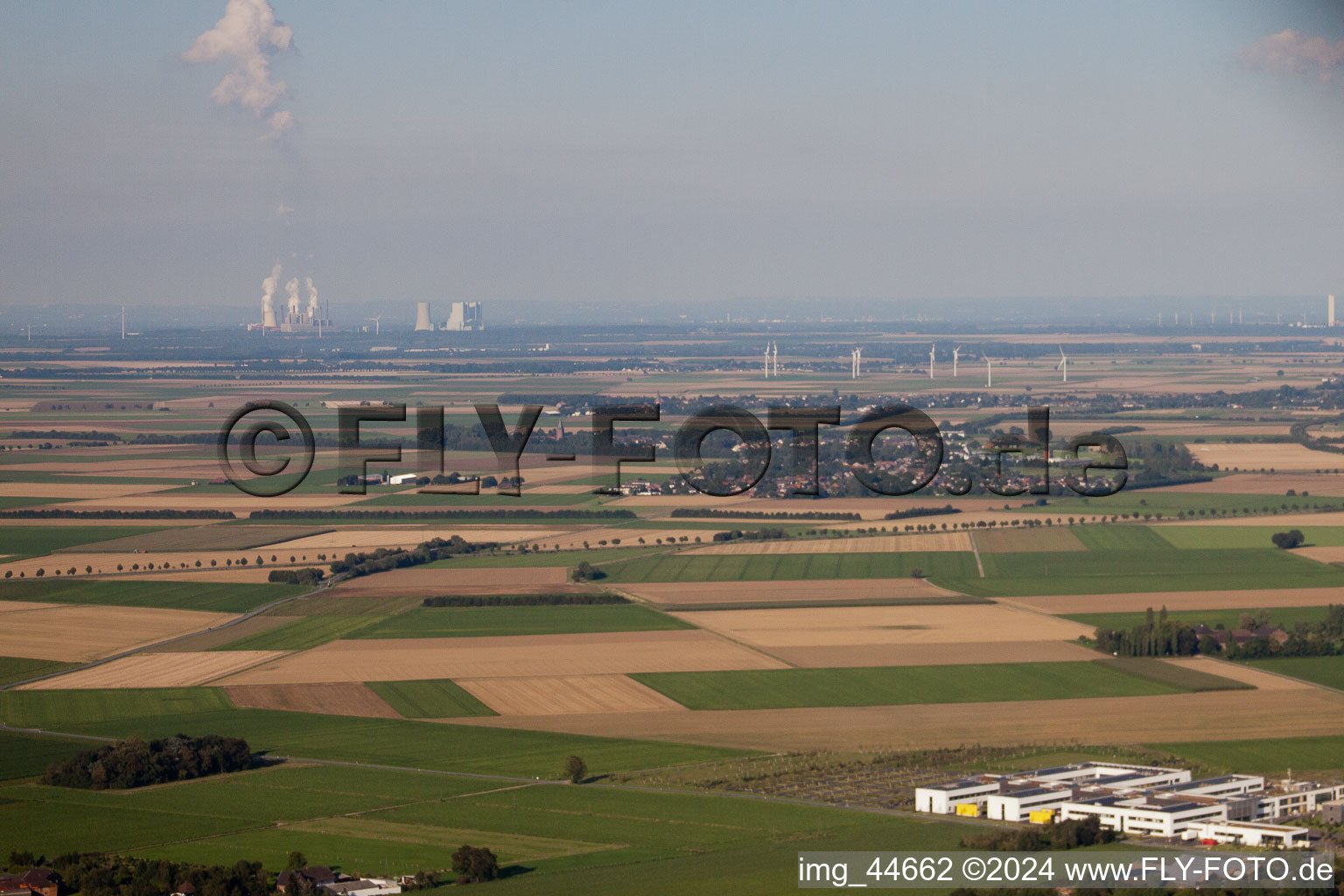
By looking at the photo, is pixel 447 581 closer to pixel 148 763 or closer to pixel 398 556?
pixel 398 556

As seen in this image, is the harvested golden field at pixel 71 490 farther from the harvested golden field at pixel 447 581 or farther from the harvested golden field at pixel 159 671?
the harvested golden field at pixel 159 671

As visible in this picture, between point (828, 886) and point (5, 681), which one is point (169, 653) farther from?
point (828, 886)

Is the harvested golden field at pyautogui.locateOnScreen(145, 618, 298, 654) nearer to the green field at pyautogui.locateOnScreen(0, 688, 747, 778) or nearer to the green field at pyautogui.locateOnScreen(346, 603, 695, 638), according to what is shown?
the green field at pyautogui.locateOnScreen(346, 603, 695, 638)

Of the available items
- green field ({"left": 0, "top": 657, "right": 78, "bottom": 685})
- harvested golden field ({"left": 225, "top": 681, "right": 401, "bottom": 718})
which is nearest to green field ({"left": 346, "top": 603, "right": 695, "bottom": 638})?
harvested golden field ({"left": 225, "top": 681, "right": 401, "bottom": 718})

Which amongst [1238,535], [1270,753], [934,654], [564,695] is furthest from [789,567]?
[1270,753]

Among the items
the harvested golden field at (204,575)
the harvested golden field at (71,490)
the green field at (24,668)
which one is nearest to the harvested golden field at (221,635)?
the green field at (24,668)

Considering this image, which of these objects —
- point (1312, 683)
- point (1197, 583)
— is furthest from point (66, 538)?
point (1312, 683)

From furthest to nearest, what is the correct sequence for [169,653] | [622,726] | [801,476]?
[801,476] → [169,653] → [622,726]
